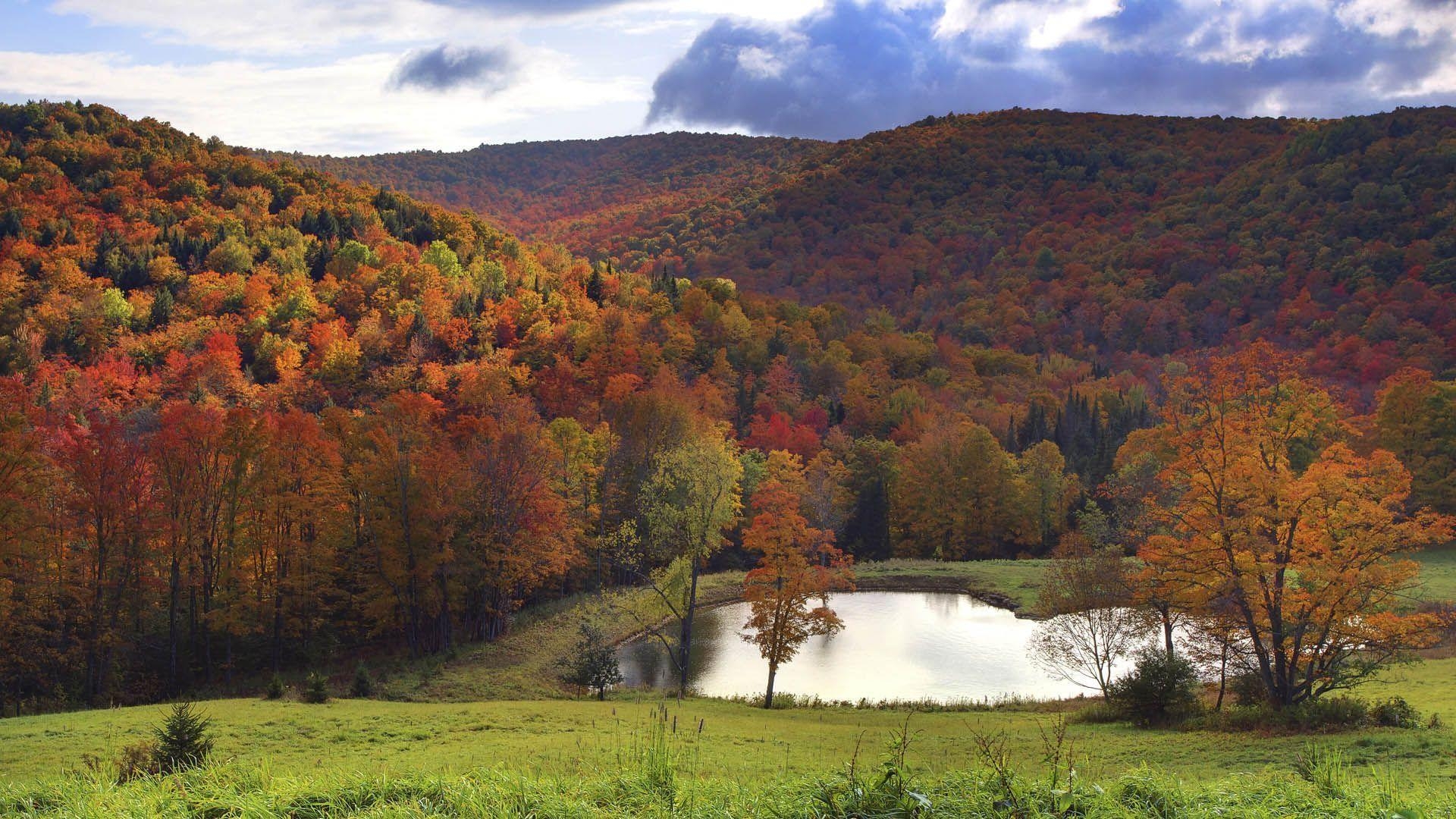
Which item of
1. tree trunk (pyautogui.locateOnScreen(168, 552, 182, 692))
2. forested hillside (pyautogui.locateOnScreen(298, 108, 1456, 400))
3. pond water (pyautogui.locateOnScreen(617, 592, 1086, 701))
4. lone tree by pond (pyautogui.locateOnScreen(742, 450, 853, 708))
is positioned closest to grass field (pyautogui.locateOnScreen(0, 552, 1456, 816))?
lone tree by pond (pyautogui.locateOnScreen(742, 450, 853, 708))

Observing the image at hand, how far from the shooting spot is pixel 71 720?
22.4m

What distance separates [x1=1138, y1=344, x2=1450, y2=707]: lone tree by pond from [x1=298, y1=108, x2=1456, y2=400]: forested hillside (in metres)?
74.1

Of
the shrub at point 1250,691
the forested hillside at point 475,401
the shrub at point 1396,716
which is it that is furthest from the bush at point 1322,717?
the forested hillside at point 475,401

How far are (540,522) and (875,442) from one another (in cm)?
3287

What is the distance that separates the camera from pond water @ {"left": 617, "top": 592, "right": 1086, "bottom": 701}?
34406 mm

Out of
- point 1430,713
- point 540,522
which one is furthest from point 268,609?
point 1430,713

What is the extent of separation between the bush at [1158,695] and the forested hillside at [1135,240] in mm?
74230

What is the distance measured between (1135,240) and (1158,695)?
13752cm

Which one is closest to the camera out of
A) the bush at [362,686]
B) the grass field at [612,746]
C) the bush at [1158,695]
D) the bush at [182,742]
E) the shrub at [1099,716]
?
the grass field at [612,746]

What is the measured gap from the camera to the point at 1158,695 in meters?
22.8

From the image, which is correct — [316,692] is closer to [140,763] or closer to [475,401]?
[140,763]

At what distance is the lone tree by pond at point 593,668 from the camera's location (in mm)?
30078

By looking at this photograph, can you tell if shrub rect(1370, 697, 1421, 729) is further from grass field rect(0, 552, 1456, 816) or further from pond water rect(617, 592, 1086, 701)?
pond water rect(617, 592, 1086, 701)

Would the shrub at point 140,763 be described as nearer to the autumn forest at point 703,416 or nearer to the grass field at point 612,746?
the grass field at point 612,746
